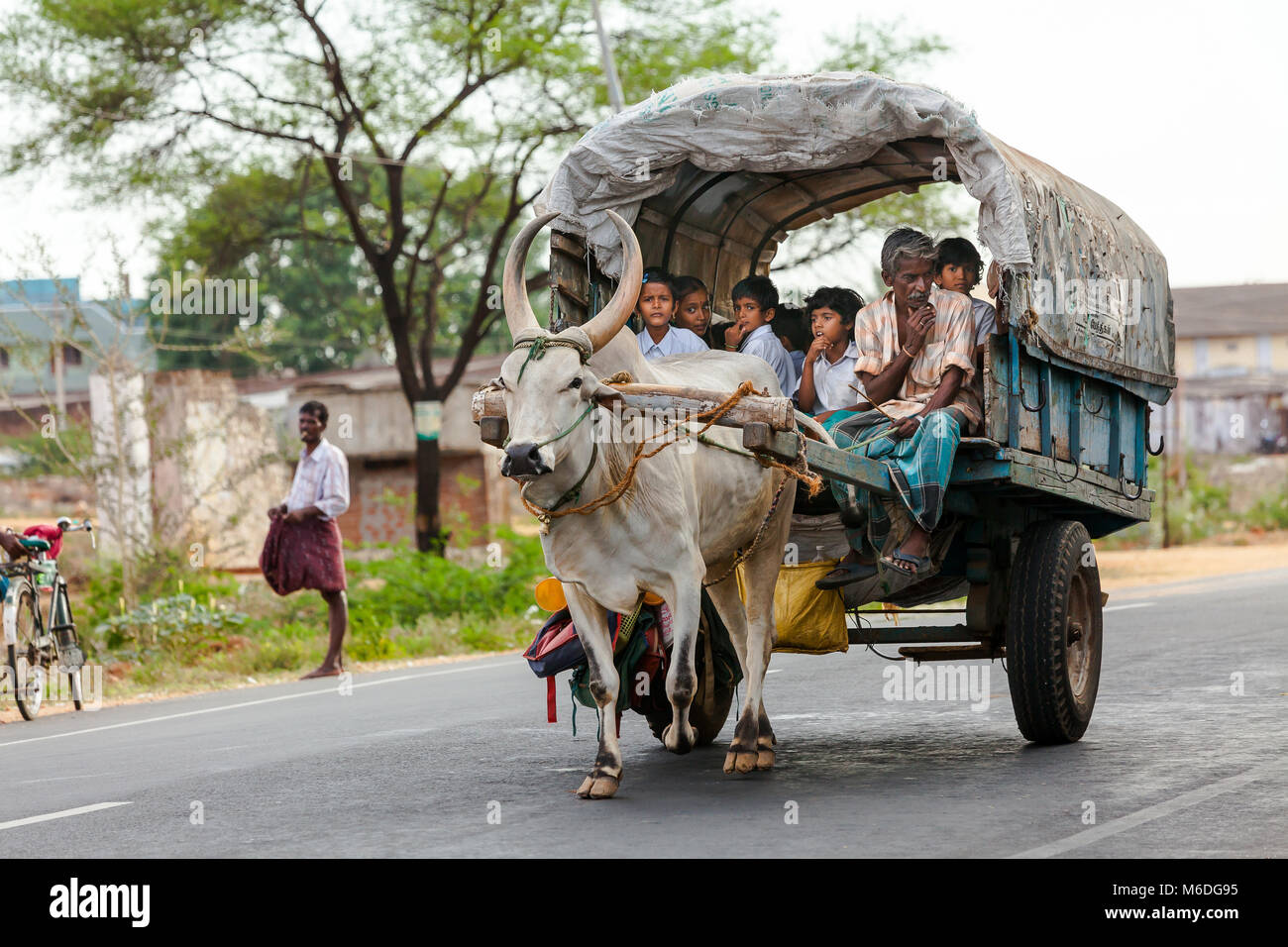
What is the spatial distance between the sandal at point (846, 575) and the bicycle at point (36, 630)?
19.7ft

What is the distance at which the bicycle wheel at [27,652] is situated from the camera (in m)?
11.2

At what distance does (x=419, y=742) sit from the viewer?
9.06 meters

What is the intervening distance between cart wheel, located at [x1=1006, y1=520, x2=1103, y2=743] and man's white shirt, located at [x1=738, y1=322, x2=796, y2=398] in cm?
164

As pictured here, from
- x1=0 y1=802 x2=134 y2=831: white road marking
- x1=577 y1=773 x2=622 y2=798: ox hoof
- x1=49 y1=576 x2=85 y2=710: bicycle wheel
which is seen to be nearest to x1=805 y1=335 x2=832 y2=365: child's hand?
x1=577 y1=773 x2=622 y2=798: ox hoof

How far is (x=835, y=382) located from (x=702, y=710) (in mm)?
1904

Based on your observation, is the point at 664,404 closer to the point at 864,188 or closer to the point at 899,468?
the point at 899,468

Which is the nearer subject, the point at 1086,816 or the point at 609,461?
A: the point at 1086,816

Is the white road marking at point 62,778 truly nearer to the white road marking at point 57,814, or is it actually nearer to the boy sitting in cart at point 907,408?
the white road marking at point 57,814

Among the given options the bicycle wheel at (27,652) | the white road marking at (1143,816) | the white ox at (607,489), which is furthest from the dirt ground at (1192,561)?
the white ox at (607,489)

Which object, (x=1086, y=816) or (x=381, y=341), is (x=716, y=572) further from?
(x=381, y=341)

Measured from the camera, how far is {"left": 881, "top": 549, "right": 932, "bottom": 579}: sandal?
294 inches

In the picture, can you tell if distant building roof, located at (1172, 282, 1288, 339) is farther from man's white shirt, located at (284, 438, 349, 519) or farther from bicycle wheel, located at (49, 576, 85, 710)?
bicycle wheel, located at (49, 576, 85, 710)
